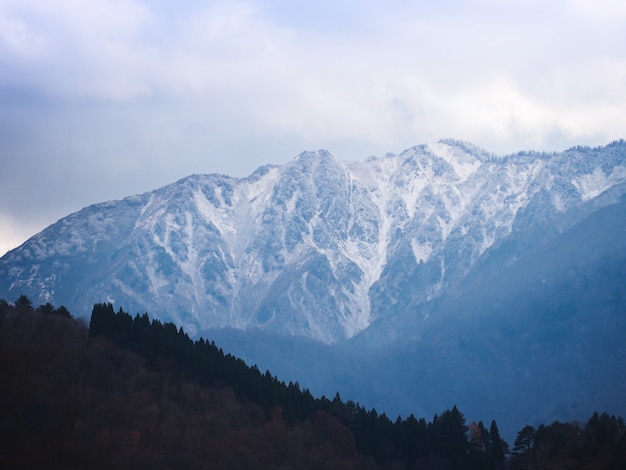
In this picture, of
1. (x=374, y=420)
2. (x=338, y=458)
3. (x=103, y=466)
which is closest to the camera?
(x=103, y=466)

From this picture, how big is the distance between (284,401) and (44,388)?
38.8m

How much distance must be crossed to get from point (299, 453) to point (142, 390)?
65.4 ft

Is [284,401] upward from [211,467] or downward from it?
upward

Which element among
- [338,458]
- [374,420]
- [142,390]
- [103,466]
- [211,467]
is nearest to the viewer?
[103,466]

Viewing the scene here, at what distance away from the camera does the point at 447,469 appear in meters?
145

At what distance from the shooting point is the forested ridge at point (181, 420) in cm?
11325

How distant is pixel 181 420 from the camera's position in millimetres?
126125

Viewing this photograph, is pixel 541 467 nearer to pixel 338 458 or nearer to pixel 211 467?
pixel 338 458

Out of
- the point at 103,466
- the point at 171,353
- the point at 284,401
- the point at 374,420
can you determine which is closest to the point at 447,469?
the point at 374,420

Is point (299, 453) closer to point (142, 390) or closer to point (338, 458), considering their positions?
point (338, 458)

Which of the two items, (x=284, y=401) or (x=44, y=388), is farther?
(x=284, y=401)

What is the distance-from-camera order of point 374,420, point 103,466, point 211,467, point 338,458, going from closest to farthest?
point 103,466 → point 211,467 → point 338,458 → point 374,420

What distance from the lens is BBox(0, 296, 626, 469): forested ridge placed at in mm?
113250

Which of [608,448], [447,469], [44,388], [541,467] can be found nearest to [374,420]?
[447,469]
